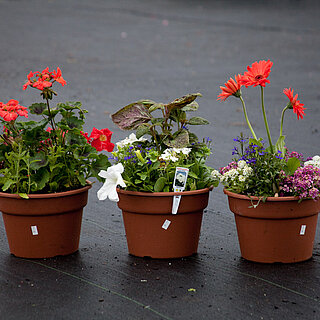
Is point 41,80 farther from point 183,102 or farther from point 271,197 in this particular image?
point 271,197

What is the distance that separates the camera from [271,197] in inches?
114

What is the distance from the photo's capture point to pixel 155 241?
3.07 metres

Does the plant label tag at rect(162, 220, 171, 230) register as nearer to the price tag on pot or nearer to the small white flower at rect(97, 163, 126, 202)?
the price tag on pot

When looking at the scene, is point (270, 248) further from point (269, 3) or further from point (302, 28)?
point (269, 3)

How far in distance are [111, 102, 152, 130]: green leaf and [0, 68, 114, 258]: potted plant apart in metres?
0.17

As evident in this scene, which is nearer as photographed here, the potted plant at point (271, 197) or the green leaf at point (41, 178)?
the potted plant at point (271, 197)

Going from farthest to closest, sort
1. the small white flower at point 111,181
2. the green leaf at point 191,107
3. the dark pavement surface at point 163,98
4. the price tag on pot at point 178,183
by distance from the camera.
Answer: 1. the green leaf at point 191,107
2. the price tag on pot at point 178,183
3. the small white flower at point 111,181
4. the dark pavement surface at point 163,98

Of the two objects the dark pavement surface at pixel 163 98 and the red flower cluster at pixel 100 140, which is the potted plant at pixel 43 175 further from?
the dark pavement surface at pixel 163 98

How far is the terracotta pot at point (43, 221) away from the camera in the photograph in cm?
301

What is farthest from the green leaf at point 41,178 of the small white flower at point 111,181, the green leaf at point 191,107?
the green leaf at point 191,107

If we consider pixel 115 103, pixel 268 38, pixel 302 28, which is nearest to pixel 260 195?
pixel 115 103

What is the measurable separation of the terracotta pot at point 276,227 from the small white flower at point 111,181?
582mm

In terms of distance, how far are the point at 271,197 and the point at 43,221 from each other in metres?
1.18

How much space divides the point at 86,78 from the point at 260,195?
713 cm
